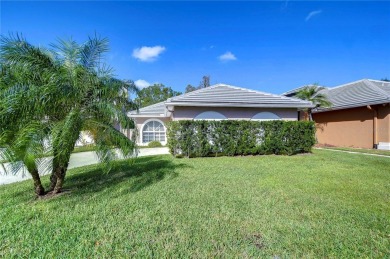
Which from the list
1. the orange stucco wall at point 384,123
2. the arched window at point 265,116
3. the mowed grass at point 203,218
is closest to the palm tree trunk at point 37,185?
the mowed grass at point 203,218

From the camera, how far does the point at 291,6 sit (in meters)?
13.7

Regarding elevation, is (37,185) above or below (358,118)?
below

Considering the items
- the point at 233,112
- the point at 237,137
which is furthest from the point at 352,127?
the point at 237,137

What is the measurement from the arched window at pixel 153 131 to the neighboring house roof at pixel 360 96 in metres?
16.3

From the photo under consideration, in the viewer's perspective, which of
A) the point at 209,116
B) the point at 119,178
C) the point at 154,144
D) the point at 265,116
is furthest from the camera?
the point at 154,144

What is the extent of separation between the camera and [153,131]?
74.3ft

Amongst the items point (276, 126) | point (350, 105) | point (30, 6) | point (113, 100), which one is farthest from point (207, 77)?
point (113, 100)

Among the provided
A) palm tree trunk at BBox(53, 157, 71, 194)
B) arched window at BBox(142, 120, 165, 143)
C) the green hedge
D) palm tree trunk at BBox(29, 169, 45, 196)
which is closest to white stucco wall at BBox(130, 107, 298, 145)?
the green hedge

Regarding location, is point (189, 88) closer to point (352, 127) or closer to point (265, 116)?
point (352, 127)

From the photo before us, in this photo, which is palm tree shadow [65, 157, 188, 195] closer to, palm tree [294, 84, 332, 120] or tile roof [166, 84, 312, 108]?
tile roof [166, 84, 312, 108]

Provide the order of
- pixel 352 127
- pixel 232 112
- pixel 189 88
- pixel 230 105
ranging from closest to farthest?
pixel 230 105 < pixel 232 112 < pixel 352 127 < pixel 189 88

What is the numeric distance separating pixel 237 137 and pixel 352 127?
12.6 m

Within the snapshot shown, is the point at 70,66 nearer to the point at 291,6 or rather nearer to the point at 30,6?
the point at 30,6

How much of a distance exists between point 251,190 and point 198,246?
313 cm
